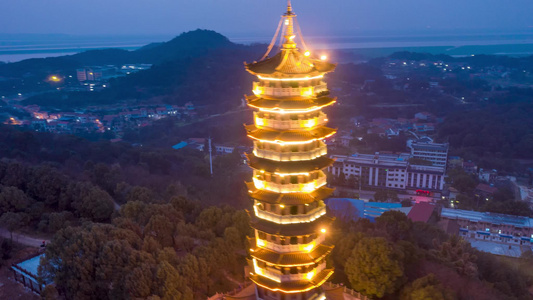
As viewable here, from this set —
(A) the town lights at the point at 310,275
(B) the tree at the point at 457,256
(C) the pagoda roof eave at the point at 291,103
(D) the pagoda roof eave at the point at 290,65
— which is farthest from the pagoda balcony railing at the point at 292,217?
(B) the tree at the point at 457,256

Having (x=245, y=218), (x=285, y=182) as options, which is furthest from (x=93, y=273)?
(x=285, y=182)

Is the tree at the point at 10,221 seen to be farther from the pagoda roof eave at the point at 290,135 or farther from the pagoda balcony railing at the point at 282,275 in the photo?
the pagoda roof eave at the point at 290,135

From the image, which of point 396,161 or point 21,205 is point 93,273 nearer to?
point 21,205

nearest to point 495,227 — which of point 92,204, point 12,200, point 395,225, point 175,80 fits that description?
point 395,225

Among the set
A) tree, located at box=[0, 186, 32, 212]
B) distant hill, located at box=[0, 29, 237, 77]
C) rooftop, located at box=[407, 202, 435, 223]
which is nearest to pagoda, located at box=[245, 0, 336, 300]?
tree, located at box=[0, 186, 32, 212]

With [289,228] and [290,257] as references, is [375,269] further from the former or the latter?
[289,228]

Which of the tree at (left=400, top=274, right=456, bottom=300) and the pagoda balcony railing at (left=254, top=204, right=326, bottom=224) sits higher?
the pagoda balcony railing at (left=254, top=204, right=326, bottom=224)

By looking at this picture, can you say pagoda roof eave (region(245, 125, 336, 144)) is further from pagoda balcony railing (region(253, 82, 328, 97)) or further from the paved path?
the paved path
